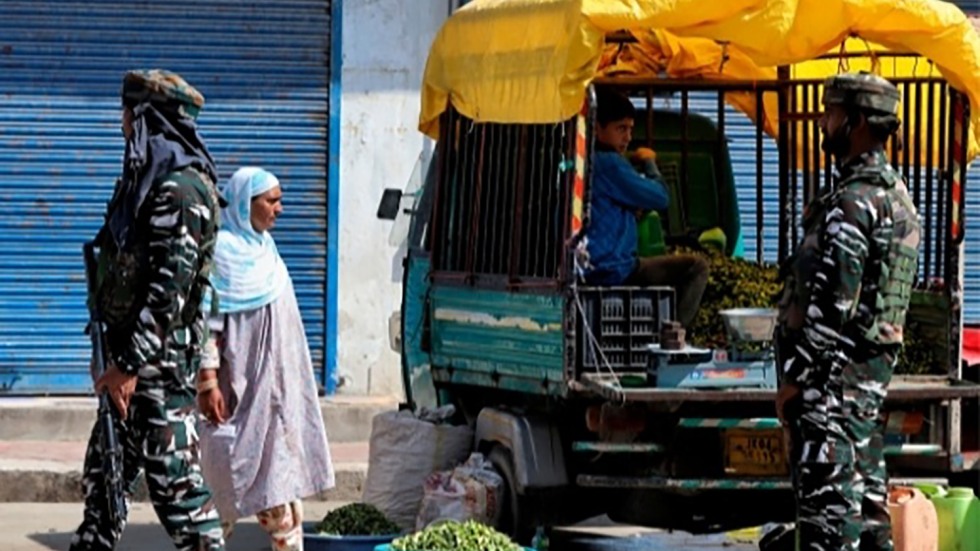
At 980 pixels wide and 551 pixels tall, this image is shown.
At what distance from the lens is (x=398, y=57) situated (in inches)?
618

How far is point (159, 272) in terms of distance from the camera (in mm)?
7941

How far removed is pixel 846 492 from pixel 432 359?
134 inches

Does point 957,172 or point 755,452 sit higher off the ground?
point 957,172

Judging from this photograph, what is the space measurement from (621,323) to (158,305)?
2.74 metres

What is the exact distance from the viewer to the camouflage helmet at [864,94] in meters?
8.33

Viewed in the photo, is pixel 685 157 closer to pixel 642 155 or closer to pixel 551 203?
pixel 642 155

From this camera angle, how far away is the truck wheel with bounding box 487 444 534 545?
10.4 metres

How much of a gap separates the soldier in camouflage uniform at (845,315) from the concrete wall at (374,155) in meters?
7.45

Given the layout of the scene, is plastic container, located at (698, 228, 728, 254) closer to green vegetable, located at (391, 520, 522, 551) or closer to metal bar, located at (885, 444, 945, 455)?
metal bar, located at (885, 444, 945, 455)

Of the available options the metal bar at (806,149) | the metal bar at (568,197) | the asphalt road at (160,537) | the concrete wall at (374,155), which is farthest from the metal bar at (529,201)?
the concrete wall at (374,155)

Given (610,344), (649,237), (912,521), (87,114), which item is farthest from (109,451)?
(87,114)

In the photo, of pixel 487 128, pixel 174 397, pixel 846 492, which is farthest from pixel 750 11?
pixel 174 397

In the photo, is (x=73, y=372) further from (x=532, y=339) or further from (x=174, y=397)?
(x=174, y=397)

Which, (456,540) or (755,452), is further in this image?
(755,452)
